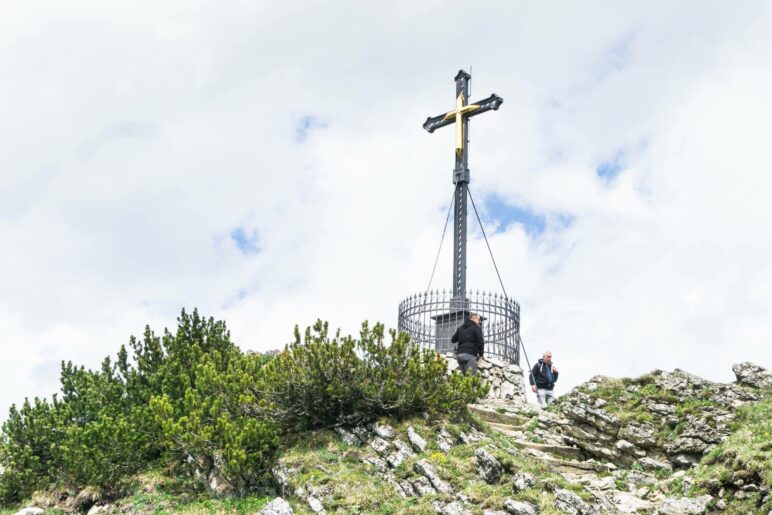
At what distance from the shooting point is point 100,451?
15.3m

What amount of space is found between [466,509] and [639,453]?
5.02m

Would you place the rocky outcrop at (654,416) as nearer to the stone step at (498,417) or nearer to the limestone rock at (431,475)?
the stone step at (498,417)

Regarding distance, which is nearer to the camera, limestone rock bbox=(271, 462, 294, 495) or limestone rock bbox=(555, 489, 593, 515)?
limestone rock bbox=(555, 489, 593, 515)

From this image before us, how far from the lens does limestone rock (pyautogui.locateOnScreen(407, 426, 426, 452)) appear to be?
14.1 metres

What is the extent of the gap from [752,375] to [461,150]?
11079mm

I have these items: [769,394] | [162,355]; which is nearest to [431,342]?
[162,355]

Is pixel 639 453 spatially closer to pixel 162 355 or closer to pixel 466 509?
pixel 466 509

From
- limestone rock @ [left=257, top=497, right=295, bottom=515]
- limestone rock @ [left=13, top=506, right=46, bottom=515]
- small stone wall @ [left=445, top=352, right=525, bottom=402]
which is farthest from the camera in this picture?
small stone wall @ [left=445, top=352, right=525, bottom=402]

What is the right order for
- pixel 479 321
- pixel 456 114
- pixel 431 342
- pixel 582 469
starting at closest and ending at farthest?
pixel 582 469 < pixel 479 321 < pixel 431 342 < pixel 456 114

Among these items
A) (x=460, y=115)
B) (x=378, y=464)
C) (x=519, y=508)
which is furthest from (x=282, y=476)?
(x=460, y=115)

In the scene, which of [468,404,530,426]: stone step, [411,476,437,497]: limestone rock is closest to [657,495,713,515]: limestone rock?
[411,476,437,497]: limestone rock

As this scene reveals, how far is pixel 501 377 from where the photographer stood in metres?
20.7

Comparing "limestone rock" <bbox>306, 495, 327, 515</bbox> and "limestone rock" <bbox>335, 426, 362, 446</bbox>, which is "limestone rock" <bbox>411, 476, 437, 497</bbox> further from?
"limestone rock" <bbox>335, 426, 362, 446</bbox>

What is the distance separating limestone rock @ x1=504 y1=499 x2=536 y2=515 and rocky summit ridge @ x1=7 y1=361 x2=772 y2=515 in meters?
0.02
